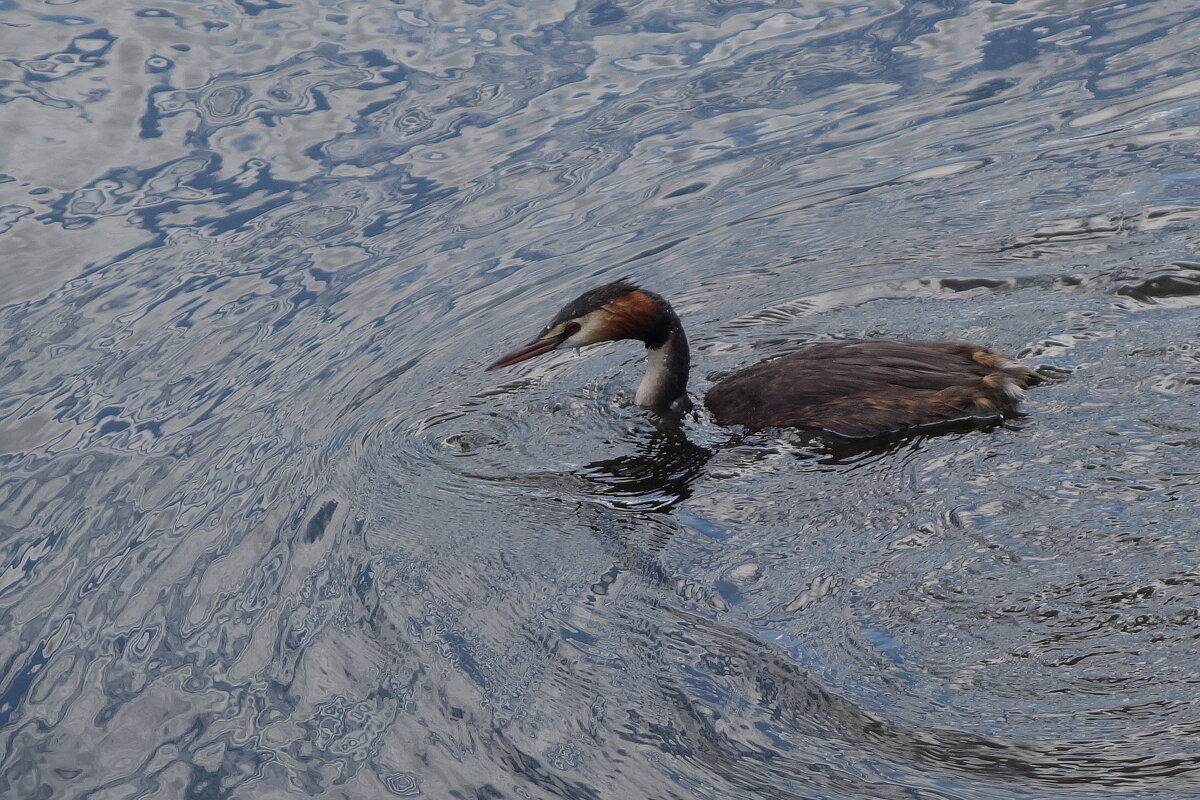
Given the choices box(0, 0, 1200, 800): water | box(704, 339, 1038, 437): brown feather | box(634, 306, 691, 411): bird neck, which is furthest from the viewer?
box(634, 306, 691, 411): bird neck

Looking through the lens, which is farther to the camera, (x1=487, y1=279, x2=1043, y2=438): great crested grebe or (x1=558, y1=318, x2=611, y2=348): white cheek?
(x1=558, y1=318, x2=611, y2=348): white cheek

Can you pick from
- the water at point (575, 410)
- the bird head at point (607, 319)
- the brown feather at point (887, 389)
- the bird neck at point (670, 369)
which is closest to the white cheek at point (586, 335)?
the bird head at point (607, 319)

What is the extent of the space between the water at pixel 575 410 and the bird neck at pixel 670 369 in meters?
0.18

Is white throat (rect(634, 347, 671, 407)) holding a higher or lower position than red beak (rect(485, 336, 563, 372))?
lower

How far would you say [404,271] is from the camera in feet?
28.2

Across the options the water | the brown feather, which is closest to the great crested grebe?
the brown feather

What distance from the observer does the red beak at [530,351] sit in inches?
263

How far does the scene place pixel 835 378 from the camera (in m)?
6.35

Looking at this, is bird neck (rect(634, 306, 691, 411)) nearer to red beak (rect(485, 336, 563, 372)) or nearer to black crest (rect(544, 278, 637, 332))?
black crest (rect(544, 278, 637, 332))

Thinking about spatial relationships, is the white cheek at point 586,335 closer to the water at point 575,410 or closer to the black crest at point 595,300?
the black crest at point 595,300

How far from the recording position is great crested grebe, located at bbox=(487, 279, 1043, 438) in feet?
20.5

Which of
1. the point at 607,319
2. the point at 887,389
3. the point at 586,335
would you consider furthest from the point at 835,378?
the point at 586,335

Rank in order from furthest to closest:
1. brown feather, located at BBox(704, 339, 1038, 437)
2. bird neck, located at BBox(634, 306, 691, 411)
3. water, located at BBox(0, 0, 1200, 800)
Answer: bird neck, located at BBox(634, 306, 691, 411)
brown feather, located at BBox(704, 339, 1038, 437)
water, located at BBox(0, 0, 1200, 800)

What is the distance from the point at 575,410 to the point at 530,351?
456mm
